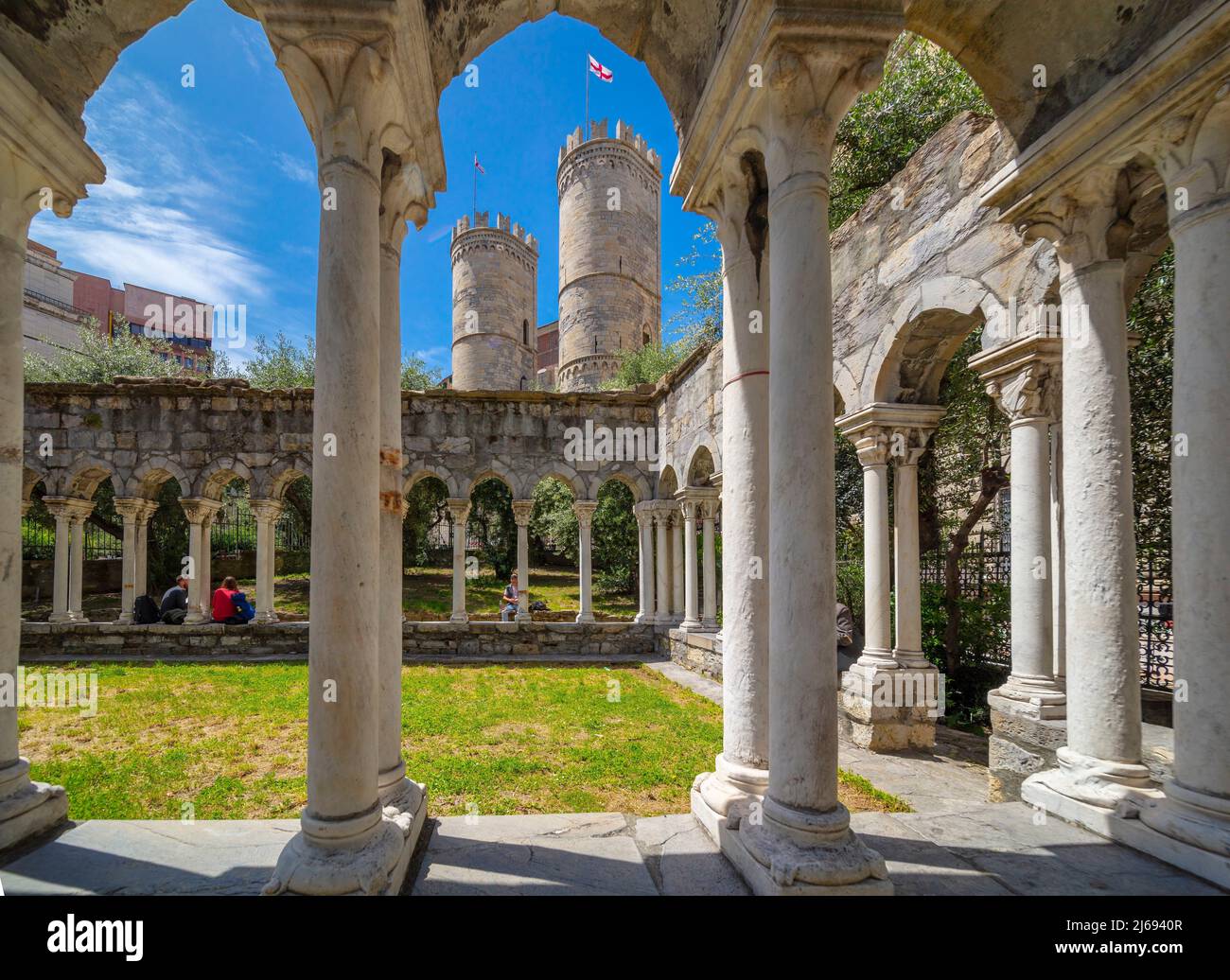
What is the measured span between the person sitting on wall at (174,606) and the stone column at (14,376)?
8.50 metres

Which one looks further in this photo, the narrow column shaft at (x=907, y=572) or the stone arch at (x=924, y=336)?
the narrow column shaft at (x=907, y=572)

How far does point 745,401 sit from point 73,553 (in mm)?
12131

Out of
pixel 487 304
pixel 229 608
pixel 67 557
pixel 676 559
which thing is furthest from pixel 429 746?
pixel 487 304

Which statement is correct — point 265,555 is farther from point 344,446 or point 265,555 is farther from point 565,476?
Answer: point 344,446

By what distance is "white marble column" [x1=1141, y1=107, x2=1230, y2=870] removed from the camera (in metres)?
2.30

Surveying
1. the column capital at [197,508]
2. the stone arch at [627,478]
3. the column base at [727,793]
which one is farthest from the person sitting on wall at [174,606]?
the column base at [727,793]

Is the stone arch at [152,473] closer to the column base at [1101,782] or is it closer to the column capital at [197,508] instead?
the column capital at [197,508]

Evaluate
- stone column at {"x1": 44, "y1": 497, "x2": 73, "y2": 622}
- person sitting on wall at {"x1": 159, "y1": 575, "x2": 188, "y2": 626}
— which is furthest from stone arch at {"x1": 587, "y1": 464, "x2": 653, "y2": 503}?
stone column at {"x1": 44, "y1": 497, "x2": 73, "y2": 622}

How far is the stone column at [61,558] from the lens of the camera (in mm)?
9688

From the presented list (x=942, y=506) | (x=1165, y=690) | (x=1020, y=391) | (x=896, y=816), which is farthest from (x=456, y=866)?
(x=942, y=506)

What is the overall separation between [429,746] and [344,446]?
374 centimetres

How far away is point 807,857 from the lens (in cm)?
201

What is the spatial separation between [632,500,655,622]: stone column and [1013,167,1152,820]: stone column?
7725mm

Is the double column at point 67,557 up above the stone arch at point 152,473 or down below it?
below
